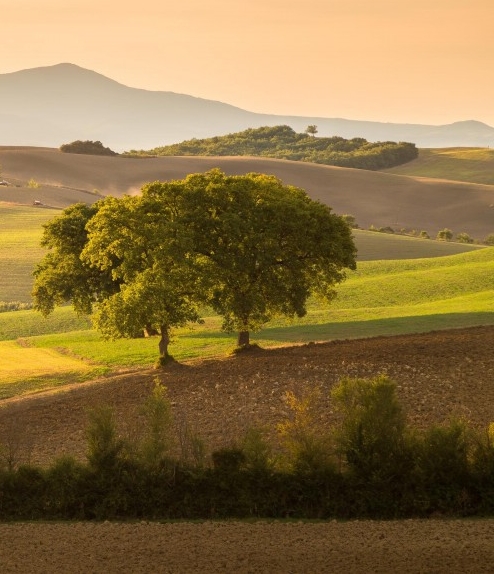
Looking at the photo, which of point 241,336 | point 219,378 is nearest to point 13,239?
point 241,336

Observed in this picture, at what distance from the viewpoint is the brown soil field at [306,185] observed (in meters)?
143

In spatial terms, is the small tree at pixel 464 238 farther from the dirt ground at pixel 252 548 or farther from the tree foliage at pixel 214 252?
the dirt ground at pixel 252 548

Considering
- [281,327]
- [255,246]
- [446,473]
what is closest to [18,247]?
[281,327]

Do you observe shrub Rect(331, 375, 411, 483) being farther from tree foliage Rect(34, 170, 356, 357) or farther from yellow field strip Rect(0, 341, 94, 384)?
yellow field strip Rect(0, 341, 94, 384)

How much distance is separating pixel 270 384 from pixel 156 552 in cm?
1898

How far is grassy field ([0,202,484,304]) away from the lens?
277 ft

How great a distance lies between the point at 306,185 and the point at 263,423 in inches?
5197

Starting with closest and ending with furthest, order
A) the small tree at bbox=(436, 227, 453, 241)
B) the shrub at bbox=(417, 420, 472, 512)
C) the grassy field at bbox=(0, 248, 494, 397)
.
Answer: the shrub at bbox=(417, 420, 472, 512), the grassy field at bbox=(0, 248, 494, 397), the small tree at bbox=(436, 227, 453, 241)

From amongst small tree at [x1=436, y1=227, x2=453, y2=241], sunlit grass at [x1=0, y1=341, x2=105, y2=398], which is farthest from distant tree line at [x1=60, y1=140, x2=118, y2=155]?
sunlit grass at [x1=0, y1=341, x2=105, y2=398]

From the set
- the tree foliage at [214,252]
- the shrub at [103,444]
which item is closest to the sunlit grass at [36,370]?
the tree foliage at [214,252]

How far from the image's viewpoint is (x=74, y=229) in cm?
5459

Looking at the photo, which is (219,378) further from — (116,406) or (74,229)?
(74,229)

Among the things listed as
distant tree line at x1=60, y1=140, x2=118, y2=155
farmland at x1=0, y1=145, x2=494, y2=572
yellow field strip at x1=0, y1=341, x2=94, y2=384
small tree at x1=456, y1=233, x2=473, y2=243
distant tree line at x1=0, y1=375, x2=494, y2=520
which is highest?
distant tree line at x1=60, y1=140, x2=118, y2=155

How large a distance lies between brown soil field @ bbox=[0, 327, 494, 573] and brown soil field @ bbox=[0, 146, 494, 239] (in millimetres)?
91580
